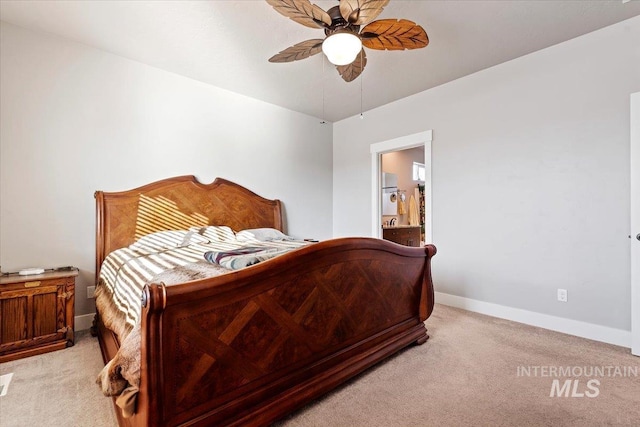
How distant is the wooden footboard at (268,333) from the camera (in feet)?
3.50

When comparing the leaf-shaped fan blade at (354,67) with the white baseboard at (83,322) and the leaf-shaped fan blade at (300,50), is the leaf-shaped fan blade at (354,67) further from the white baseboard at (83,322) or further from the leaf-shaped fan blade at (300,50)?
the white baseboard at (83,322)

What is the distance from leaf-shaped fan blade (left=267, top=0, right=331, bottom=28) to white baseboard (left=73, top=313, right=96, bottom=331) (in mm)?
3112

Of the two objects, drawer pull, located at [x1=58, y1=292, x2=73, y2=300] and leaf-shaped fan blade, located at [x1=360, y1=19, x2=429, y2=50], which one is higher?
leaf-shaped fan blade, located at [x1=360, y1=19, x2=429, y2=50]

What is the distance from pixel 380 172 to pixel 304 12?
2.86 meters

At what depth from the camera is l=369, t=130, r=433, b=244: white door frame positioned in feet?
12.0

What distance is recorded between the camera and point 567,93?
2652 millimetres

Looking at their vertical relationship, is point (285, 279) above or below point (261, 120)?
below

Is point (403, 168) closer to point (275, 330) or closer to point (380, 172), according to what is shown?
point (380, 172)

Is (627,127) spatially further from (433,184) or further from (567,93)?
(433,184)

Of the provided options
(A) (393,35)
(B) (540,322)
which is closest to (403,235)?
(B) (540,322)

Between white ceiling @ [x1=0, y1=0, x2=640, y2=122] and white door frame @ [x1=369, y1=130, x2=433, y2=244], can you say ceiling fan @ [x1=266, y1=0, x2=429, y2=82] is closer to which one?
white ceiling @ [x1=0, y1=0, x2=640, y2=122]

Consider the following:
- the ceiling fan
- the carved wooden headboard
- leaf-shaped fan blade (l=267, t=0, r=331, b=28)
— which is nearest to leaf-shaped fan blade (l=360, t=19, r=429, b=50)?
the ceiling fan

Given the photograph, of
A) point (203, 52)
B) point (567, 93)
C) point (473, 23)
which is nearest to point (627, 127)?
point (567, 93)

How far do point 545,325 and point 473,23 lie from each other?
2792 millimetres
